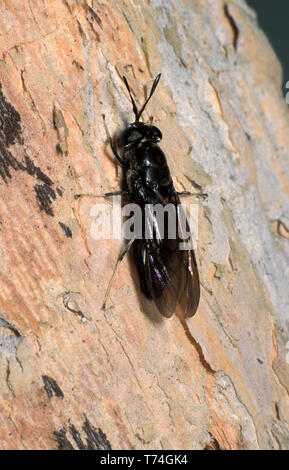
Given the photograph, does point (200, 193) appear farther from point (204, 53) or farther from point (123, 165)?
point (204, 53)

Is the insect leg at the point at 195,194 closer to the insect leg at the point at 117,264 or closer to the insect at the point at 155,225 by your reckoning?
the insect at the point at 155,225

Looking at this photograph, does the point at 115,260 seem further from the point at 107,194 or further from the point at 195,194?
the point at 195,194

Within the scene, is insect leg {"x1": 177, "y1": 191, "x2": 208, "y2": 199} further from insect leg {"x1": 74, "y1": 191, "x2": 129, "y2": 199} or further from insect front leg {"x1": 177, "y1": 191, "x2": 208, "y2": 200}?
insect leg {"x1": 74, "y1": 191, "x2": 129, "y2": 199}

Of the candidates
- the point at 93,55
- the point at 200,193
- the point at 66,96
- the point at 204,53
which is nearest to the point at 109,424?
the point at 200,193

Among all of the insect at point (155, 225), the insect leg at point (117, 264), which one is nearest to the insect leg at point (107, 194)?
the insect at point (155, 225)

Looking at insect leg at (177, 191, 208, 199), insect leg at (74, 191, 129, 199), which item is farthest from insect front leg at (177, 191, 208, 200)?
insect leg at (74, 191, 129, 199)

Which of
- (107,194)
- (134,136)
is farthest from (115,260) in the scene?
(134,136)
